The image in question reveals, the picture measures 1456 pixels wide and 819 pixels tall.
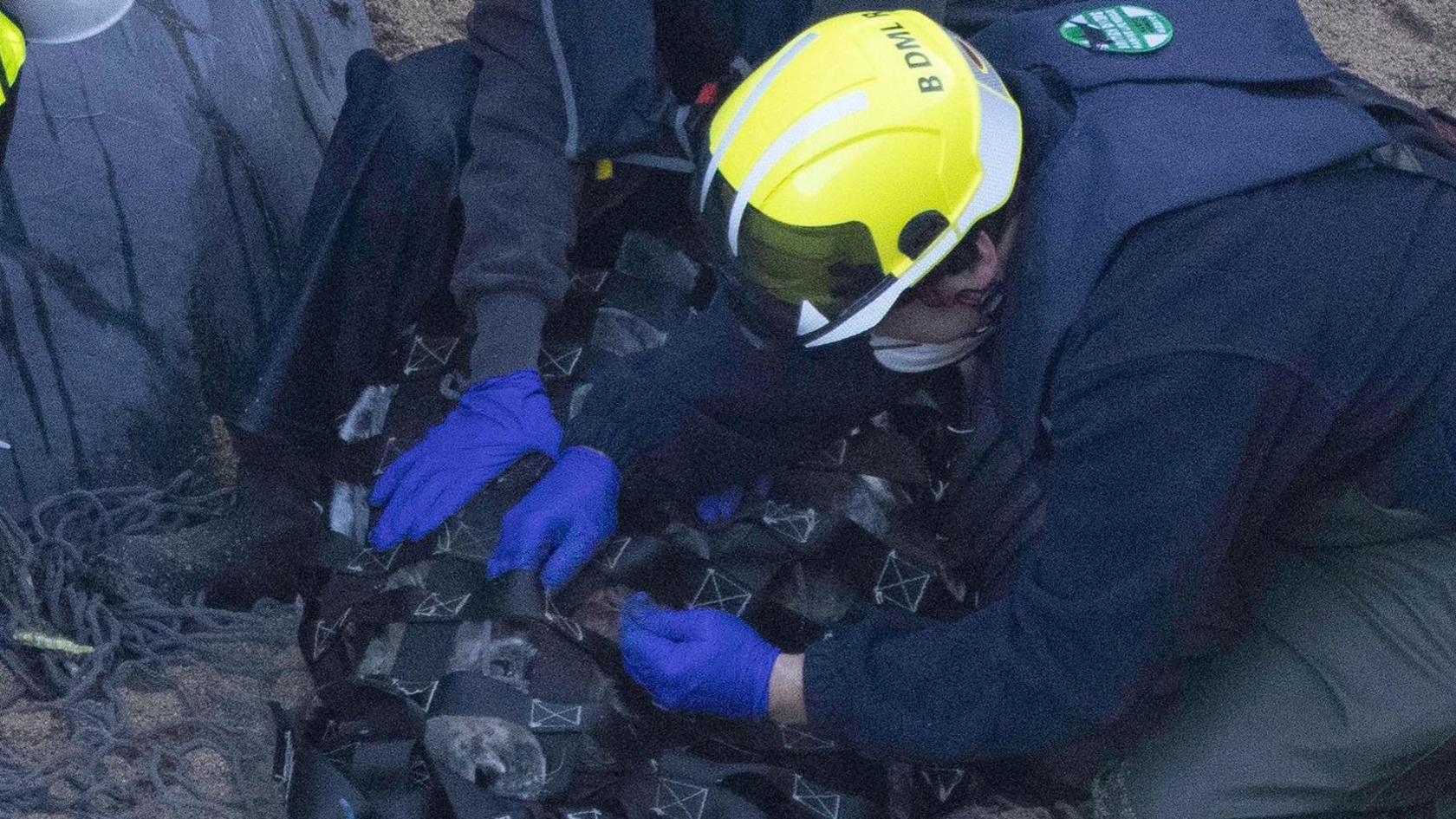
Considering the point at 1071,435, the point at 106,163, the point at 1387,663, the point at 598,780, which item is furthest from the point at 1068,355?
the point at 106,163

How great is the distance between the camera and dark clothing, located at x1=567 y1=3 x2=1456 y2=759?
1.77 meters

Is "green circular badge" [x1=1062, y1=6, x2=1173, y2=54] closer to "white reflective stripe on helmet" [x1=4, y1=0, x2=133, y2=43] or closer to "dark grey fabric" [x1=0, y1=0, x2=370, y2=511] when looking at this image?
"white reflective stripe on helmet" [x1=4, y1=0, x2=133, y2=43]

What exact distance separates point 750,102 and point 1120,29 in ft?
1.70

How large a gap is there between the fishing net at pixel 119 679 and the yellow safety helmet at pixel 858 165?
1.12 m

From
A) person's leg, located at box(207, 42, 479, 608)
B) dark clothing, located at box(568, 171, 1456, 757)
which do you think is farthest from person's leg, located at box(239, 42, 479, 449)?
dark clothing, located at box(568, 171, 1456, 757)

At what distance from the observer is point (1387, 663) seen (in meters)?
2.21

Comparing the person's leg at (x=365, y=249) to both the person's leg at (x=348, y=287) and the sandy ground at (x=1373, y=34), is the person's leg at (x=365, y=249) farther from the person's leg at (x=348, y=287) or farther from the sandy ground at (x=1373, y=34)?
the sandy ground at (x=1373, y=34)

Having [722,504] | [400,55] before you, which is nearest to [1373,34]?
[400,55]

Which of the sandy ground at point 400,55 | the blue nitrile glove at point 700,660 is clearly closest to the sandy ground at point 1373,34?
the sandy ground at point 400,55

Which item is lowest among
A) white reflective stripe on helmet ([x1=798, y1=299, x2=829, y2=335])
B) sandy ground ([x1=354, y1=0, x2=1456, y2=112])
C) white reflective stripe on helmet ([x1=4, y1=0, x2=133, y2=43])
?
sandy ground ([x1=354, y1=0, x2=1456, y2=112])

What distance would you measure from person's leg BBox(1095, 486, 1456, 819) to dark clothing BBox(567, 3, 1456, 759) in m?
0.21

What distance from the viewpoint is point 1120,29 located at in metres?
2.06

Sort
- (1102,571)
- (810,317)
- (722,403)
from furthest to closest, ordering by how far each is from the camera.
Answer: (722,403) → (810,317) → (1102,571)

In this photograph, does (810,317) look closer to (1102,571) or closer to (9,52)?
(1102,571)
